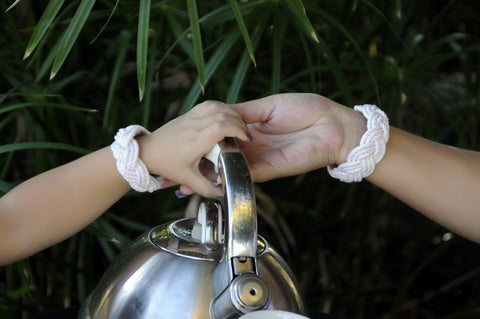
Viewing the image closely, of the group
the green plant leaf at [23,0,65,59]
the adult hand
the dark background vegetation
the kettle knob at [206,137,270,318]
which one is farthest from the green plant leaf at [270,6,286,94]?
the kettle knob at [206,137,270,318]

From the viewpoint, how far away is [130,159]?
63cm

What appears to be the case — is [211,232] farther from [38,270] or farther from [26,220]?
[38,270]

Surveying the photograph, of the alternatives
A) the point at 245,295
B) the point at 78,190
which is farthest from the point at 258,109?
the point at 245,295

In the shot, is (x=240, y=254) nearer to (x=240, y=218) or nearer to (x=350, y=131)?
(x=240, y=218)

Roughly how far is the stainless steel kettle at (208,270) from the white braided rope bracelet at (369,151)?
0.60 ft

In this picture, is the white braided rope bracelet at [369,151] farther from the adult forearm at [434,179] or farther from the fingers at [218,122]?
the fingers at [218,122]

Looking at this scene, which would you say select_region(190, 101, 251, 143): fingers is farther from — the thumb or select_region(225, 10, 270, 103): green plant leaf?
select_region(225, 10, 270, 103): green plant leaf

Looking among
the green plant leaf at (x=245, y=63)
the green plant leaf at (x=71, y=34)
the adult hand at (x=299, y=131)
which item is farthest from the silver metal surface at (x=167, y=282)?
the green plant leaf at (x=245, y=63)

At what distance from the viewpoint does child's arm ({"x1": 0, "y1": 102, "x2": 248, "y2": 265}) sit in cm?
63

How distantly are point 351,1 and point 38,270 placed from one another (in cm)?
71

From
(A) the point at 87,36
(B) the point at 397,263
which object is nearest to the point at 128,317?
(A) the point at 87,36

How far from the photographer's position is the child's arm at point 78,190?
63cm

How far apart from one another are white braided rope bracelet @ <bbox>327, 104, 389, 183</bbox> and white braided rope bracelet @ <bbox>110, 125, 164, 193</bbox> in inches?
8.4

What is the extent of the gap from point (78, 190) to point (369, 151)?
310 mm
